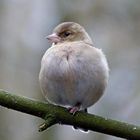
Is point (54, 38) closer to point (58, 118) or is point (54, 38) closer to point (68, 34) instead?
point (68, 34)

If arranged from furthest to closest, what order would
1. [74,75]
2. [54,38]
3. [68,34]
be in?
1. [68,34]
2. [54,38]
3. [74,75]

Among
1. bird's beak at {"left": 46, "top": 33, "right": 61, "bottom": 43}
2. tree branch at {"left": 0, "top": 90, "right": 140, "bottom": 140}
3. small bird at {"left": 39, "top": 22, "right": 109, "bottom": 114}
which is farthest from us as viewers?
bird's beak at {"left": 46, "top": 33, "right": 61, "bottom": 43}

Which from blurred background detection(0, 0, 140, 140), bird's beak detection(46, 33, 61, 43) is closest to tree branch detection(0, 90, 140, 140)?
bird's beak detection(46, 33, 61, 43)

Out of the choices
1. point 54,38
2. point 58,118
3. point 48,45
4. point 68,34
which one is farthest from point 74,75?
point 48,45

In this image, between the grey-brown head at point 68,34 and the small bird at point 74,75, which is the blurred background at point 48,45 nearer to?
the grey-brown head at point 68,34

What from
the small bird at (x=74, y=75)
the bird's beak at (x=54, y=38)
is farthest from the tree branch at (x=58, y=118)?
the bird's beak at (x=54, y=38)

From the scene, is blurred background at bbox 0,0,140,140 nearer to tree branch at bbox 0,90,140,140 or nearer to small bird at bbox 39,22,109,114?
→ small bird at bbox 39,22,109,114
